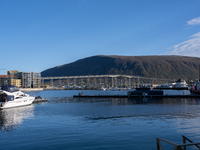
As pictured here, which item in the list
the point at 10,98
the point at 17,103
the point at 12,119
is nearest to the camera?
the point at 12,119

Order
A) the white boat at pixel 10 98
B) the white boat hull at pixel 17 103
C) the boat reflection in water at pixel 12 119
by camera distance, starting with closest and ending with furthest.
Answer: the boat reflection in water at pixel 12 119 → the white boat hull at pixel 17 103 → the white boat at pixel 10 98

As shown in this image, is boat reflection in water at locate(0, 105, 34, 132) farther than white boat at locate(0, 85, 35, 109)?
No

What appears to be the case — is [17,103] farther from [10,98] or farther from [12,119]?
[12,119]

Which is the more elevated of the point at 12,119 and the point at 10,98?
the point at 10,98

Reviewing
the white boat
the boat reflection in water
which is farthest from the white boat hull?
the boat reflection in water

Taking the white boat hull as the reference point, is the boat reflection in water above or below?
below

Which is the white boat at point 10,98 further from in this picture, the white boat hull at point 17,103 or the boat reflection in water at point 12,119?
the boat reflection in water at point 12,119

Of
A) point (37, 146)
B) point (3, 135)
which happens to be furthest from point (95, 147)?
point (3, 135)

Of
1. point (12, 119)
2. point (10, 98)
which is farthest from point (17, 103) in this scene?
point (12, 119)

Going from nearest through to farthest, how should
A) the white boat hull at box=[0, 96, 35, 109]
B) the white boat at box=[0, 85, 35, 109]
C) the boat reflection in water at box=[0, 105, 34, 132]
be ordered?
the boat reflection in water at box=[0, 105, 34, 132], the white boat hull at box=[0, 96, 35, 109], the white boat at box=[0, 85, 35, 109]

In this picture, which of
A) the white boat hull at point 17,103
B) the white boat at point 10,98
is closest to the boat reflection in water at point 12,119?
the white boat hull at point 17,103

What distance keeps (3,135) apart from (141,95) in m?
80.7

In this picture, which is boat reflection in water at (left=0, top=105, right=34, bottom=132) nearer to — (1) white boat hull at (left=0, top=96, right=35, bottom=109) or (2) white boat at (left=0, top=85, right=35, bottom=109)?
(1) white boat hull at (left=0, top=96, right=35, bottom=109)

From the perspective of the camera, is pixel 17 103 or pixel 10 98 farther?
pixel 17 103
